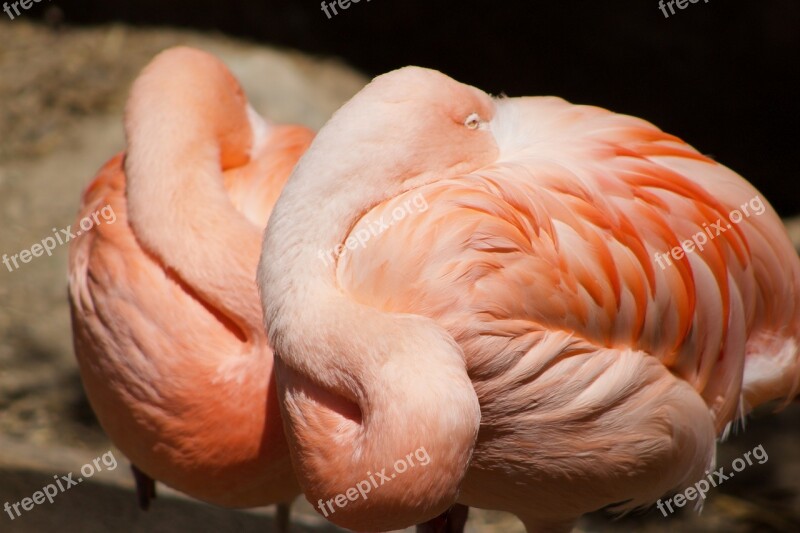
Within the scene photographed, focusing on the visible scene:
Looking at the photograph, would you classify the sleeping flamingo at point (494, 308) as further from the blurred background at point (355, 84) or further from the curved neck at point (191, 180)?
the blurred background at point (355, 84)

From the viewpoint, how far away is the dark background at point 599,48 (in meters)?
5.04

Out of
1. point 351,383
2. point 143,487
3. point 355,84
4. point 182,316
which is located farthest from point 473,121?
point 355,84

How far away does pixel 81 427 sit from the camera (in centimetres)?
418

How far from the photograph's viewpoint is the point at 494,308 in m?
2.02

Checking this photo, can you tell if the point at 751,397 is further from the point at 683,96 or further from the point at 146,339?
the point at 683,96

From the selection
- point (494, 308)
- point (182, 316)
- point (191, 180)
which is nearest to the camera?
point (494, 308)

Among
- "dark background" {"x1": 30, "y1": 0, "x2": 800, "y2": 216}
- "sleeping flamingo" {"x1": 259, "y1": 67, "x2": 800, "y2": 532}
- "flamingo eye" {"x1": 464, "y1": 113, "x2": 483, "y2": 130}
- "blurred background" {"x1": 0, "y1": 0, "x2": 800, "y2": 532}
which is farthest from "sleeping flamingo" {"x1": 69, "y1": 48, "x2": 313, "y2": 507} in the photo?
"dark background" {"x1": 30, "y1": 0, "x2": 800, "y2": 216}

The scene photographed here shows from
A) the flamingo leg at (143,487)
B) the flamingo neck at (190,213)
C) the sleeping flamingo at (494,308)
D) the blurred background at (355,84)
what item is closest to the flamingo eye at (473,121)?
the sleeping flamingo at (494,308)

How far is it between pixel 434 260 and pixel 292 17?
4185 mm

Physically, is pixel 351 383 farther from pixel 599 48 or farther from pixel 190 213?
pixel 599 48

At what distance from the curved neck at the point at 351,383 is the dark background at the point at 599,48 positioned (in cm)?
335

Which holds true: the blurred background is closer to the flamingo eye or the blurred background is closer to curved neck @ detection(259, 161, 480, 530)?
curved neck @ detection(259, 161, 480, 530)

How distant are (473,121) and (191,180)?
2.58 feet

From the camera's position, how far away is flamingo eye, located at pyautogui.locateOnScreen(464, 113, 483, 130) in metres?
2.23
